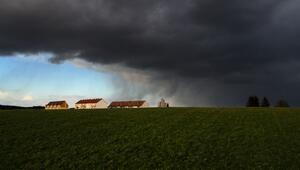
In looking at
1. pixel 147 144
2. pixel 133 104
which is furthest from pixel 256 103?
pixel 147 144

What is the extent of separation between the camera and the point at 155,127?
106 feet

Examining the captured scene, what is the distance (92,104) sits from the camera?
490ft

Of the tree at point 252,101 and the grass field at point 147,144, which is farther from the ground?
the tree at point 252,101

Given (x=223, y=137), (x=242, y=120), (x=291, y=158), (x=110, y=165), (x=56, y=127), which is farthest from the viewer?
(x=242, y=120)

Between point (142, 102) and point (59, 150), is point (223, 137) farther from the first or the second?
point (142, 102)

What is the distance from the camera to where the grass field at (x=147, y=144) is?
67.4 ft

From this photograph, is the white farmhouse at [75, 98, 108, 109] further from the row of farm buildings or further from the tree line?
the tree line

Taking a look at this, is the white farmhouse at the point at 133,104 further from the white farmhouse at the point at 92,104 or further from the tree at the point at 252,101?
the tree at the point at 252,101

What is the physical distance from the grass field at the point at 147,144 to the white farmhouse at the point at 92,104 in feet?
365

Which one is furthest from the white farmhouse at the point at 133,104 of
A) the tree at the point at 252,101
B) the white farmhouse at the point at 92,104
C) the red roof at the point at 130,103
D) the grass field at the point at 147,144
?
the grass field at the point at 147,144

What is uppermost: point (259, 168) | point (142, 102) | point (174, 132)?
point (142, 102)

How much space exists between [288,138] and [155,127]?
38.0ft

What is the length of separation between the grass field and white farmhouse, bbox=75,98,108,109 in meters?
111

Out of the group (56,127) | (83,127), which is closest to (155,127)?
(83,127)
